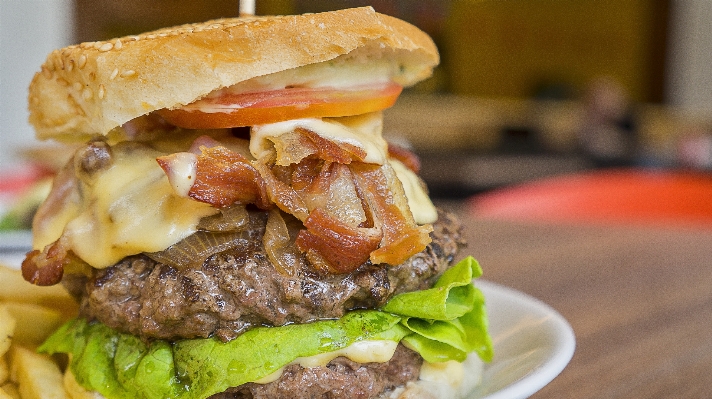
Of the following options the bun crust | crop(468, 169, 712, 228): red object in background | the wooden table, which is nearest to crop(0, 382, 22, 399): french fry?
the bun crust

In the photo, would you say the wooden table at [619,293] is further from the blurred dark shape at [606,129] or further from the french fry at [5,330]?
the blurred dark shape at [606,129]

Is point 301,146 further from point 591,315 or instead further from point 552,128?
point 552,128

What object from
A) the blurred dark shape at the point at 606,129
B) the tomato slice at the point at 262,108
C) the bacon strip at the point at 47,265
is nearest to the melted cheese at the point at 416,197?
the tomato slice at the point at 262,108

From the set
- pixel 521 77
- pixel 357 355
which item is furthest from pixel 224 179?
pixel 521 77

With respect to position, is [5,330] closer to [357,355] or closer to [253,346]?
[253,346]

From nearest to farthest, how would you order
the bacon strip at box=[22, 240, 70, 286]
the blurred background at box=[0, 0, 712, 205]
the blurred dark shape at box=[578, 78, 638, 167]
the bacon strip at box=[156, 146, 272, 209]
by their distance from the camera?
the bacon strip at box=[156, 146, 272, 209]
the bacon strip at box=[22, 240, 70, 286]
the blurred background at box=[0, 0, 712, 205]
the blurred dark shape at box=[578, 78, 638, 167]

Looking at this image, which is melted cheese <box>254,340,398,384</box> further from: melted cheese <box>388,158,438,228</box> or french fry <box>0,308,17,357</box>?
french fry <box>0,308,17,357</box>
